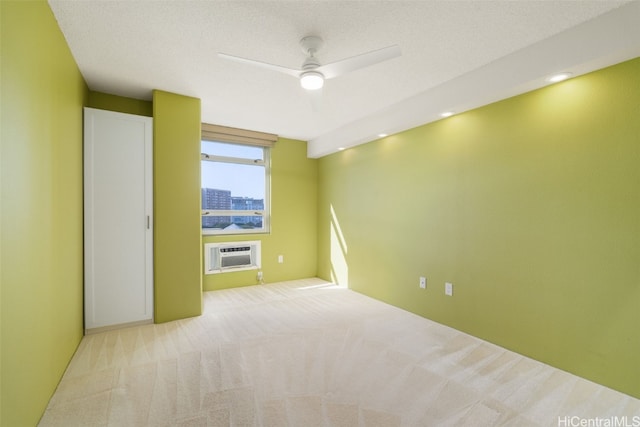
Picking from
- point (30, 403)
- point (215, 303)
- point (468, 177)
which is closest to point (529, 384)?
point (468, 177)

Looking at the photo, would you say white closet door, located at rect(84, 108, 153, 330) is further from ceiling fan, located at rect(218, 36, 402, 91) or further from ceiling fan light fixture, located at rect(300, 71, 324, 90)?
ceiling fan light fixture, located at rect(300, 71, 324, 90)

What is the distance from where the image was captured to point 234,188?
172 inches

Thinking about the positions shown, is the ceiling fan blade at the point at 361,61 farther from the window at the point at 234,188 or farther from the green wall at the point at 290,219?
the green wall at the point at 290,219

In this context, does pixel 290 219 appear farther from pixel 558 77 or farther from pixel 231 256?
pixel 558 77

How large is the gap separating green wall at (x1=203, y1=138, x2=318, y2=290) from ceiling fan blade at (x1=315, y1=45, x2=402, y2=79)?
2851 mm

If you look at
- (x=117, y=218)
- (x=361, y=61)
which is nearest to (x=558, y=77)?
(x=361, y=61)

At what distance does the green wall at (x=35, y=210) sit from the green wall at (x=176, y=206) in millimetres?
753

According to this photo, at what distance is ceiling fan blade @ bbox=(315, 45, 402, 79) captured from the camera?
5.30ft

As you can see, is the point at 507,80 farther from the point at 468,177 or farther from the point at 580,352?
the point at 580,352

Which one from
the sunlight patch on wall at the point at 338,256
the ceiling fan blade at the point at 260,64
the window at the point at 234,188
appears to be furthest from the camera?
the sunlight patch on wall at the point at 338,256

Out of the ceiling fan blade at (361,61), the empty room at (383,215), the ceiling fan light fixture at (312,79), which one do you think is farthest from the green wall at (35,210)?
the ceiling fan blade at (361,61)

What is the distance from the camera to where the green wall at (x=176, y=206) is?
9.66ft

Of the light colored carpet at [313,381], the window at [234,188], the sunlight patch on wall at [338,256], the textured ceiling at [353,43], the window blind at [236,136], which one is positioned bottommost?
the light colored carpet at [313,381]

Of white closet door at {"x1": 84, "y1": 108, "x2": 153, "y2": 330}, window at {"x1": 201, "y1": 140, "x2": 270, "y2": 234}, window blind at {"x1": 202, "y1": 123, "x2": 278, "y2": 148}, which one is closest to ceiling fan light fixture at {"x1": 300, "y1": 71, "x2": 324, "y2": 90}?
white closet door at {"x1": 84, "y1": 108, "x2": 153, "y2": 330}
